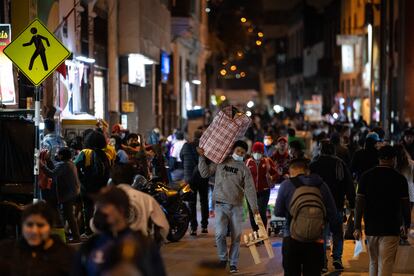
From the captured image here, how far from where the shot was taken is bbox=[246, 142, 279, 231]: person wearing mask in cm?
1574


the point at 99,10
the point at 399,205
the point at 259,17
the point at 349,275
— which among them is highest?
the point at 259,17

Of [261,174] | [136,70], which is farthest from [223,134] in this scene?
[136,70]

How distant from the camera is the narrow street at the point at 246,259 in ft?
43.0

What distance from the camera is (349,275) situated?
12852mm

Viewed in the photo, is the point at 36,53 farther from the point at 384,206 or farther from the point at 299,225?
the point at 384,206

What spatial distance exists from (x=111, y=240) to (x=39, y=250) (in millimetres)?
649

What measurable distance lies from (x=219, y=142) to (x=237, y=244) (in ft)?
5.17

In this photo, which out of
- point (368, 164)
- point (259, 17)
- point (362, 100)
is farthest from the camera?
point (259, 17)

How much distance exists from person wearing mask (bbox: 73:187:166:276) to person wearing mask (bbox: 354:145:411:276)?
15.4ft

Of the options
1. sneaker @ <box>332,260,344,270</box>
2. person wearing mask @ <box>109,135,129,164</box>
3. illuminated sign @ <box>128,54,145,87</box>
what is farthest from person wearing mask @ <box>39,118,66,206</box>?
illuminated sign @ <box>128,54,145,87</box>

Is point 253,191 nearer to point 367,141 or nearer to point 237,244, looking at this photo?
point 237,244

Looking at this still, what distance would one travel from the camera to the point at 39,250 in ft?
21.6

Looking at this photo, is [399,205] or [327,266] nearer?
[399,205]

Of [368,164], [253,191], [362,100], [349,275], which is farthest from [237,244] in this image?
[362,100]
